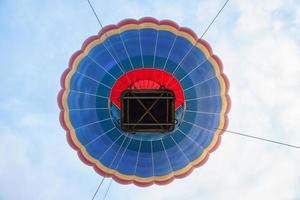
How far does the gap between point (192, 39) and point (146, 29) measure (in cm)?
92

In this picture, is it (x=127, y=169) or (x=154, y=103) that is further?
(x=127, y=169)

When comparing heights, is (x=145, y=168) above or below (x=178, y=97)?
below

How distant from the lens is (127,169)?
10188mm

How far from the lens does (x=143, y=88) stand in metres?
9.85

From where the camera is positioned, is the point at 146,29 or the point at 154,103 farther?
the point at 146,29

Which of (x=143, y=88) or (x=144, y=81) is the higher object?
(x=144, y=81)

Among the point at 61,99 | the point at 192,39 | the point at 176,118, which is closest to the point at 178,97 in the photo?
the point at 176,118

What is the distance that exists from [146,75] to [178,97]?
767mm

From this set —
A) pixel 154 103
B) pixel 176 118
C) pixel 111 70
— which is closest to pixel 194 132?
pixel 176 118

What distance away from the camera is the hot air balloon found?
32.2ft

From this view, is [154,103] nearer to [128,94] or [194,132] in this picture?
[128,94]

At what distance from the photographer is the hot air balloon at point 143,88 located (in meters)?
9.82

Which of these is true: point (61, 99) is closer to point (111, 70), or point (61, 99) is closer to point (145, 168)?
point (111, 70)

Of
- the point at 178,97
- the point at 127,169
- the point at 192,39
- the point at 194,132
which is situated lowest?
the point at 127,169
